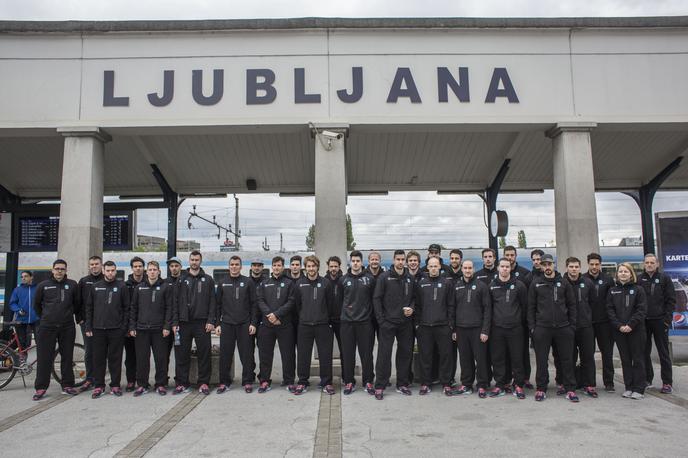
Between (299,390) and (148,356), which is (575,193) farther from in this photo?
(148,356)

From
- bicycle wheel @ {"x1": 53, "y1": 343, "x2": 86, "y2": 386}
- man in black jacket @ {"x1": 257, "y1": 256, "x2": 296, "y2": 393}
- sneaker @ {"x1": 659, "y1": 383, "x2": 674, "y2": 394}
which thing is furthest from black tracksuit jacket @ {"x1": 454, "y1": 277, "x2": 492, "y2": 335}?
bicycle wheel @ {"x1": 53, "y1": 343, "x2": 86, "y2": 386}

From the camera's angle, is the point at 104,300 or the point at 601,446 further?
the point at 104,300

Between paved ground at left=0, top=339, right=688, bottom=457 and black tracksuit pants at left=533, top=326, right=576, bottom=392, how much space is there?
229 mm

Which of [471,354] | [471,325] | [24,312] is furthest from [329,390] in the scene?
[24,312]

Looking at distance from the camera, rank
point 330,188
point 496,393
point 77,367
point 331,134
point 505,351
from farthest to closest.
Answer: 1. point 330,188
2. point 331,134
3. point 77,367
4. point 505,351
5. point 496,393

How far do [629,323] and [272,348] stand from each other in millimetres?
4362

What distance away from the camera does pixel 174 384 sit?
22.8ft

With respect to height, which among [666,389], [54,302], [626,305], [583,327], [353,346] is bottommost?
[666,389]

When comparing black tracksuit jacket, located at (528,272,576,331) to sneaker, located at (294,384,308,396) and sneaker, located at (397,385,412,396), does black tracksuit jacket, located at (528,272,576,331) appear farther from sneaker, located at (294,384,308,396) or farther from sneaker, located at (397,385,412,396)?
sneaker, located at (294,384,308,396)

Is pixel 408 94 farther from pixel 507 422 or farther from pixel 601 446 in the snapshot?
pixel 601 446

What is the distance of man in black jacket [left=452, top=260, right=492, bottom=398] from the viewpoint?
629cm

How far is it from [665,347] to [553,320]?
1586mm

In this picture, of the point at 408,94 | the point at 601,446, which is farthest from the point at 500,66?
the point at 601,446

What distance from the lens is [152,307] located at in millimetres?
6559
